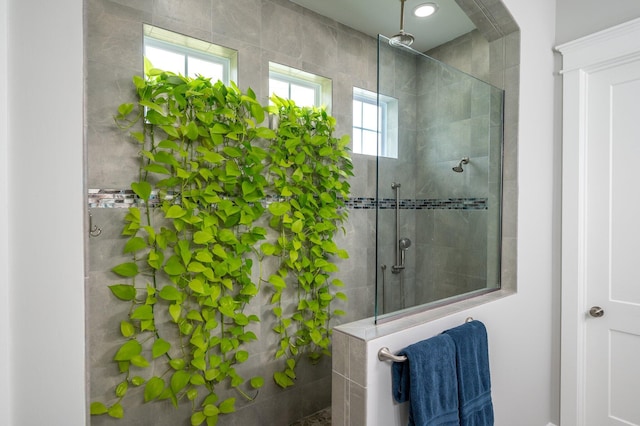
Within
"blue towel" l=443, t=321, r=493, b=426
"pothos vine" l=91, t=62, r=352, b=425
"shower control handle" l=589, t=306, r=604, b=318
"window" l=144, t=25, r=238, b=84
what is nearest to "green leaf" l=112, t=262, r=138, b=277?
"pothos vine" l=91, t=62, r=352, b=425

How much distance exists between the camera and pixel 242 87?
80.6 inches

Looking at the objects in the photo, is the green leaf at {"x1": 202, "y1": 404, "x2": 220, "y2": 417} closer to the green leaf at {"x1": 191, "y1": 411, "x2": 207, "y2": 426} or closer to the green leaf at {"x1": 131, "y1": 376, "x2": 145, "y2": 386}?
the green leaf at {"x1": 191, "y1": 411, "x2": 207, "y2": 426}

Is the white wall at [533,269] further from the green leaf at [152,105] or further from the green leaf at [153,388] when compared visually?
the green leaf at [152,105]

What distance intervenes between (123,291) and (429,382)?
141cm

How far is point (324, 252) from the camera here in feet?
7.84

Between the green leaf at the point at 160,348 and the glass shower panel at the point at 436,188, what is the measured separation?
110cm

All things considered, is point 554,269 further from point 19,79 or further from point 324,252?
point 19,79

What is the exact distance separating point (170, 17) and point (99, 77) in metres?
0.50

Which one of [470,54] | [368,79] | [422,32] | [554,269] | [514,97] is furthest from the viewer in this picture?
[368,79]

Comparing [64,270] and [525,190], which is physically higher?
[525,190]

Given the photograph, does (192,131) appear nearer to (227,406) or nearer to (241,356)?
(241,356)

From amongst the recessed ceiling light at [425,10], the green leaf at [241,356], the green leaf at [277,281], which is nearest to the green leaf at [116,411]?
the green leaf at [241,356]

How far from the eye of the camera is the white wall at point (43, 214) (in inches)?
24.1

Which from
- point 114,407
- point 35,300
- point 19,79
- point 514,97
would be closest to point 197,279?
point 114,407
